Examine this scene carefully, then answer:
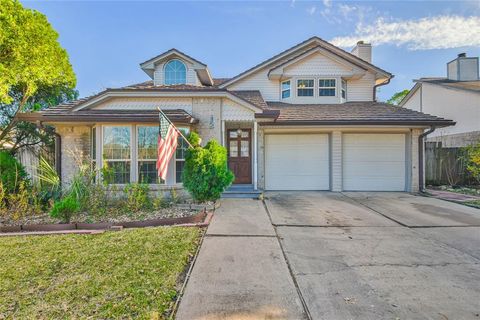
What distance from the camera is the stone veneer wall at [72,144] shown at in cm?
844

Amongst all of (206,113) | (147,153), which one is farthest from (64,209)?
(206,113)

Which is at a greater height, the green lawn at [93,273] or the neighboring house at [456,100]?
the neighboring house at [456,100]

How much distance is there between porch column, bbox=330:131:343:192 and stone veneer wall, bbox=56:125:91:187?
987 cm

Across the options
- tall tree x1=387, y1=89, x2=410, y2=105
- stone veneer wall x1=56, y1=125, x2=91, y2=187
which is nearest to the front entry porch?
stone veneer wall x1=56, y1=125, x2=91, y2=187

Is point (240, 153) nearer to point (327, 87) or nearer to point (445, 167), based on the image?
point (327, 87)

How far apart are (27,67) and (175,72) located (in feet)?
18.7

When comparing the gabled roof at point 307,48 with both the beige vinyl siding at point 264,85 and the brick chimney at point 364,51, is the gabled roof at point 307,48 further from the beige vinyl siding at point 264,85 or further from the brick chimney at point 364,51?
the brick chimney at point 364,51

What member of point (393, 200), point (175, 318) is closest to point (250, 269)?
point (175, 318)

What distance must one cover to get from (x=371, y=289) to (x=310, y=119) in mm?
7639

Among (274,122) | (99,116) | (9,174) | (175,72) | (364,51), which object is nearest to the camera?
(9,174)

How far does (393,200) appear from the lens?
28.7 feet

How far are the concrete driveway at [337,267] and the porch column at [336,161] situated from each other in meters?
3.55

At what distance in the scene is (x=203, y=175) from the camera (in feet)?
21.8

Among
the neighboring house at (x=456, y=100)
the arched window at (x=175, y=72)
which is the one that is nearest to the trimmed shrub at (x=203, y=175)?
the arched window at (x=175, y=72)
